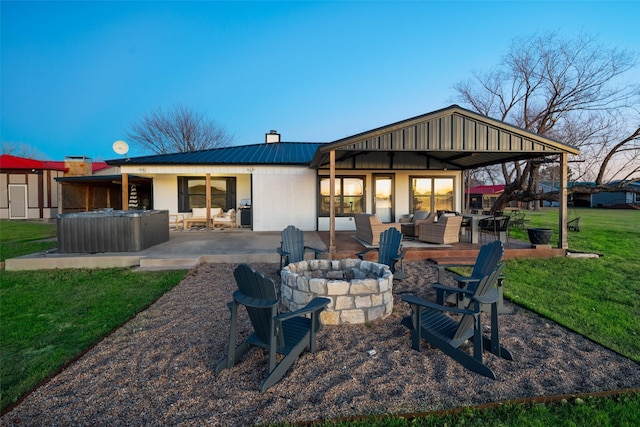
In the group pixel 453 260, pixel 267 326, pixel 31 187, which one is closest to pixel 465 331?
pixel 267 326

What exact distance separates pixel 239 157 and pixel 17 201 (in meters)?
15.6

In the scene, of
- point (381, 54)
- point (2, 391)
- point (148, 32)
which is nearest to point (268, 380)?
point (2, 391)

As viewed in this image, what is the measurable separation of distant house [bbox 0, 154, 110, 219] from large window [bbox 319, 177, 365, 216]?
49.6 ft

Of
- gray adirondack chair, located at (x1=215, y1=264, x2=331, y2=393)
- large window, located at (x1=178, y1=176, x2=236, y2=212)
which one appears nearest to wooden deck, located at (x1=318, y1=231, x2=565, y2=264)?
gray adirondack chair, located at (x1=215, y1=264, x2=331, y2=393)

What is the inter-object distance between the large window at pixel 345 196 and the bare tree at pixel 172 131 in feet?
68.2

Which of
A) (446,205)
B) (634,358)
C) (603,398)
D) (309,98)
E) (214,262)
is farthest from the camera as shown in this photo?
(309,98)

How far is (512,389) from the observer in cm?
240

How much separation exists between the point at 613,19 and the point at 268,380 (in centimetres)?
1661

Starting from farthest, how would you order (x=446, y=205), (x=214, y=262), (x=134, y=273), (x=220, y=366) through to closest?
1. (x=446, y=205)
2. (x=214, y=262)
3. (x=134, y=273)
4. (x=220, y=366)

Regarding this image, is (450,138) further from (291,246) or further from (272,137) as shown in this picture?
(272,137)

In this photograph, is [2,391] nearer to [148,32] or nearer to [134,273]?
[134,273]

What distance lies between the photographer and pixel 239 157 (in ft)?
37.5

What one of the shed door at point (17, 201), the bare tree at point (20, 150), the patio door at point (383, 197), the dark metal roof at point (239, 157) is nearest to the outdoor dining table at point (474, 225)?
the patio door at point (383, 197)

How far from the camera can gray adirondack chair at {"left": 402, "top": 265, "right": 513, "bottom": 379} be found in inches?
104
